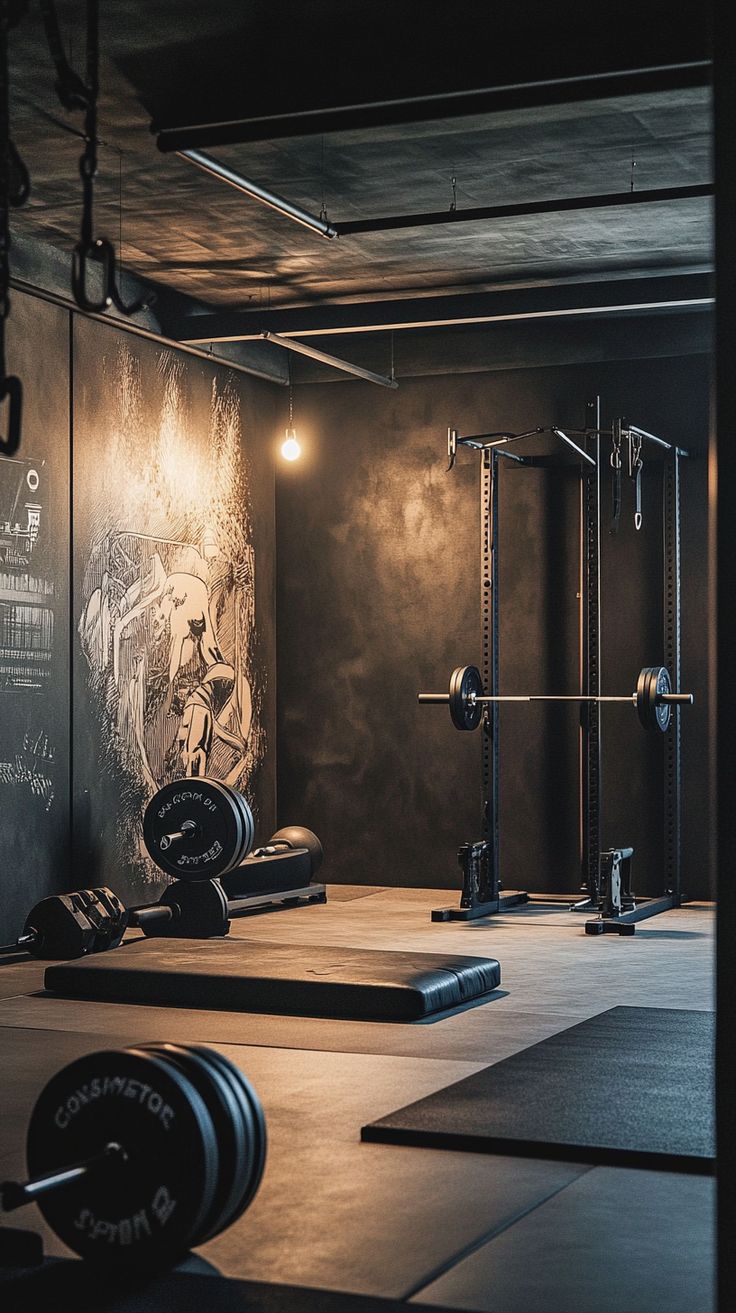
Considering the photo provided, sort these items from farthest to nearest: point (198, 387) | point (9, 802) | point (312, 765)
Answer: point (312, 765), point (198, 387), point (9, 802)

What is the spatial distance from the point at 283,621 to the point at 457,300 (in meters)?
2.65

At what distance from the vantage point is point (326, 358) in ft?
28.9

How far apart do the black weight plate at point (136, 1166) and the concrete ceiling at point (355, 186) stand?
3.49m

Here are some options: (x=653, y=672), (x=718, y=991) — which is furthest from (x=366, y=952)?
(x=718, y=991)

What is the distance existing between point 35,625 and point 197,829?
130 centimetres

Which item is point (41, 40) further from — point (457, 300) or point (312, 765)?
point (312, 765)

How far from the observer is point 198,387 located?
9484 mm

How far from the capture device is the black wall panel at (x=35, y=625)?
7594 mm

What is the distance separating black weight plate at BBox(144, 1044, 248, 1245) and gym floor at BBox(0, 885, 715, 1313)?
0.14 meters

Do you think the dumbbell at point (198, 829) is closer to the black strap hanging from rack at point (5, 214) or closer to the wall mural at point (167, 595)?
the wall mural at point (167, 595)

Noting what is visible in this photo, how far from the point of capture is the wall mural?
851 cm

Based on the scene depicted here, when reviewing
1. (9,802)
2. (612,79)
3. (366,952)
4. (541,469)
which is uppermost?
(612,79)

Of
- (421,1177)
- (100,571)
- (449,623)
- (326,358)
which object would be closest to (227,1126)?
(421,1177)

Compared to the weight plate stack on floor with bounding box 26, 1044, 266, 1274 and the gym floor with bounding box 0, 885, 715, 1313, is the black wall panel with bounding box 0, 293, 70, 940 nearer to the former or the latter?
the gym floor with bounding box 0, 885, 715, 1313
